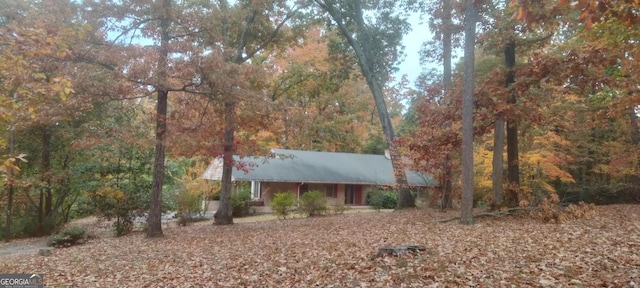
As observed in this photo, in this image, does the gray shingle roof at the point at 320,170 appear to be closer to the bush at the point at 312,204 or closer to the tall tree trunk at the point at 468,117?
the bush at the point at 312,204

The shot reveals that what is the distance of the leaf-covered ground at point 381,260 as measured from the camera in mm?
5434

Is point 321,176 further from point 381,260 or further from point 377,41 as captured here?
point 381,260

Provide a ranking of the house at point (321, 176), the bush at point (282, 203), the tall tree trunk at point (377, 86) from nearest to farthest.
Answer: the bush at point (282, 203) → the tall tree trunk at point (377, 86) → the house at point (321, 176)

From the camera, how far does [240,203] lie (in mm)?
22641

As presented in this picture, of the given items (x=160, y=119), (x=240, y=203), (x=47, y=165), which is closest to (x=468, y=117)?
(x=160, y=119)

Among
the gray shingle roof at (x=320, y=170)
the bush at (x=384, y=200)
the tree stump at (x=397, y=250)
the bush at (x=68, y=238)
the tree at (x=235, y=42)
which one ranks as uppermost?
the tree at (x=235, y=42)

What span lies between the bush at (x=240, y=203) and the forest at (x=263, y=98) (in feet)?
6.11

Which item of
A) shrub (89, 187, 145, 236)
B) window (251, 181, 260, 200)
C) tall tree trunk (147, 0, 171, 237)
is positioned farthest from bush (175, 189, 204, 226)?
window (251, 181, 260, 200)

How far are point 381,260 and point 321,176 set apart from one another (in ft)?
67.9

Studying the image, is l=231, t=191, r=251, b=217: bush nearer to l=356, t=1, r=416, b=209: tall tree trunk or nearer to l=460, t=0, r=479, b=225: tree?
l=356, t=1, r=416, b=209: tall tree trunk

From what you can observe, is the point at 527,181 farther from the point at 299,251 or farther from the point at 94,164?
the point at 94,164

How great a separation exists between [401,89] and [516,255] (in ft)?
91.0

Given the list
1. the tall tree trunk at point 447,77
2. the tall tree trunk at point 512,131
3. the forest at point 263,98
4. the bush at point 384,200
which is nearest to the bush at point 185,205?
the forest at point 263,98

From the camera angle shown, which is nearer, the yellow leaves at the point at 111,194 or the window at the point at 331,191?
the yellow leaves at the point at 111,194
